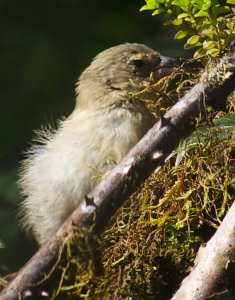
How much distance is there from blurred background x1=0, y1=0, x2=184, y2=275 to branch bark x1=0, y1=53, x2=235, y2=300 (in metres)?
1.57

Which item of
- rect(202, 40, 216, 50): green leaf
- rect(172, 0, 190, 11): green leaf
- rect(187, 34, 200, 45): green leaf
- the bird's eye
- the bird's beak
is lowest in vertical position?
the bird's beak

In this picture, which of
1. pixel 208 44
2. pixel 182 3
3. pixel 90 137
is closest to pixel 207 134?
pixel 208 44

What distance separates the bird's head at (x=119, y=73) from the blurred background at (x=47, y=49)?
1.40ft

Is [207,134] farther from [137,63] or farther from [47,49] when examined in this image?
[47,49]

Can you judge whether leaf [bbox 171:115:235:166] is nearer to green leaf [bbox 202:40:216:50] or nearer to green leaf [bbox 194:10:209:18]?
green leaf [bbox 202:40:216:50]

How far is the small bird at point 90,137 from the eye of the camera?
302cm

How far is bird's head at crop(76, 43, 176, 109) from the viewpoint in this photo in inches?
131

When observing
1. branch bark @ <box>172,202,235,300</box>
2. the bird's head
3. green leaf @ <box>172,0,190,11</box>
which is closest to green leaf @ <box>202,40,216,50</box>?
green leaf @ <box>172,0,190,11</box>

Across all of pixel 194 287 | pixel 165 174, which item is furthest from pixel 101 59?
pixel 194 287

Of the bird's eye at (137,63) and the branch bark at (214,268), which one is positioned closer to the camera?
the branch bark at (214,268)

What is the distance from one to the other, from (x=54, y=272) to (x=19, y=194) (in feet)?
4.83

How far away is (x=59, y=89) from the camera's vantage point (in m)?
4.07

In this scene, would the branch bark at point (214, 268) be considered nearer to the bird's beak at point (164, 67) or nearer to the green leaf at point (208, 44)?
the green leaf at point (208, 44)

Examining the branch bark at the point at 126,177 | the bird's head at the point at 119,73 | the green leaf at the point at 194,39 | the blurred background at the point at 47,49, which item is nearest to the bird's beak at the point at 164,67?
the bird's head at the point at 119,73
